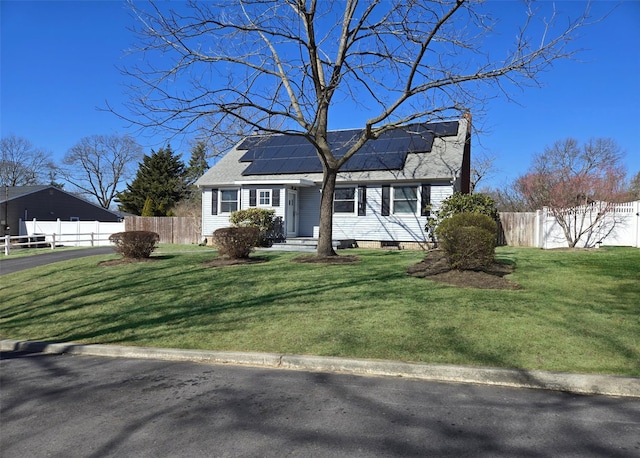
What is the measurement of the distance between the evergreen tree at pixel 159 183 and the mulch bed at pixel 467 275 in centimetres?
4272

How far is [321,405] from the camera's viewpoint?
14.1 ft

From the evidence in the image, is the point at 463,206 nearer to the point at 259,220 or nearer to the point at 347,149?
the point at 347,149

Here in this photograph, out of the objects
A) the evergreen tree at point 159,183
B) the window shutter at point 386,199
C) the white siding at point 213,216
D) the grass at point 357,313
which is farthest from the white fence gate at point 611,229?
the evergreen tree at point 159,183

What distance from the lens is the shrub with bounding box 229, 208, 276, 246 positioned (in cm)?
1958

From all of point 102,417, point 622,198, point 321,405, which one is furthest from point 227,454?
point 622,198

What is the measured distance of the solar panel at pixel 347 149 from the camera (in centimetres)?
2012

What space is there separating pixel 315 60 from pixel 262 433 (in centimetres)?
1099

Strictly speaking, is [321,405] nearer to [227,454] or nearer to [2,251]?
[227,454]

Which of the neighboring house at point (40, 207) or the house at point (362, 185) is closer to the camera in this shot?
the house at point (362, 185)

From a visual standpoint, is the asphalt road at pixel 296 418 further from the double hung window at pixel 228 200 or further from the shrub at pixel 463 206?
the double hung window at pixel 228 200

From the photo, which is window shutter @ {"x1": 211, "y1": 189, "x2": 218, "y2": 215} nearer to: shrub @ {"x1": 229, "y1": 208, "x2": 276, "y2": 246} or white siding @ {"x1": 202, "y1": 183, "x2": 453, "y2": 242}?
white siding @ {"x1": 202, "y1": 183, "x2": 453, "y2": 242}

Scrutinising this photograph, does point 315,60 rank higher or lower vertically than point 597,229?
higher

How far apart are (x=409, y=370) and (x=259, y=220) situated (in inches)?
591

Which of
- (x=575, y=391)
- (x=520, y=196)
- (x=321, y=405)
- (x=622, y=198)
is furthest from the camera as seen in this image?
(x=520, y=196)
